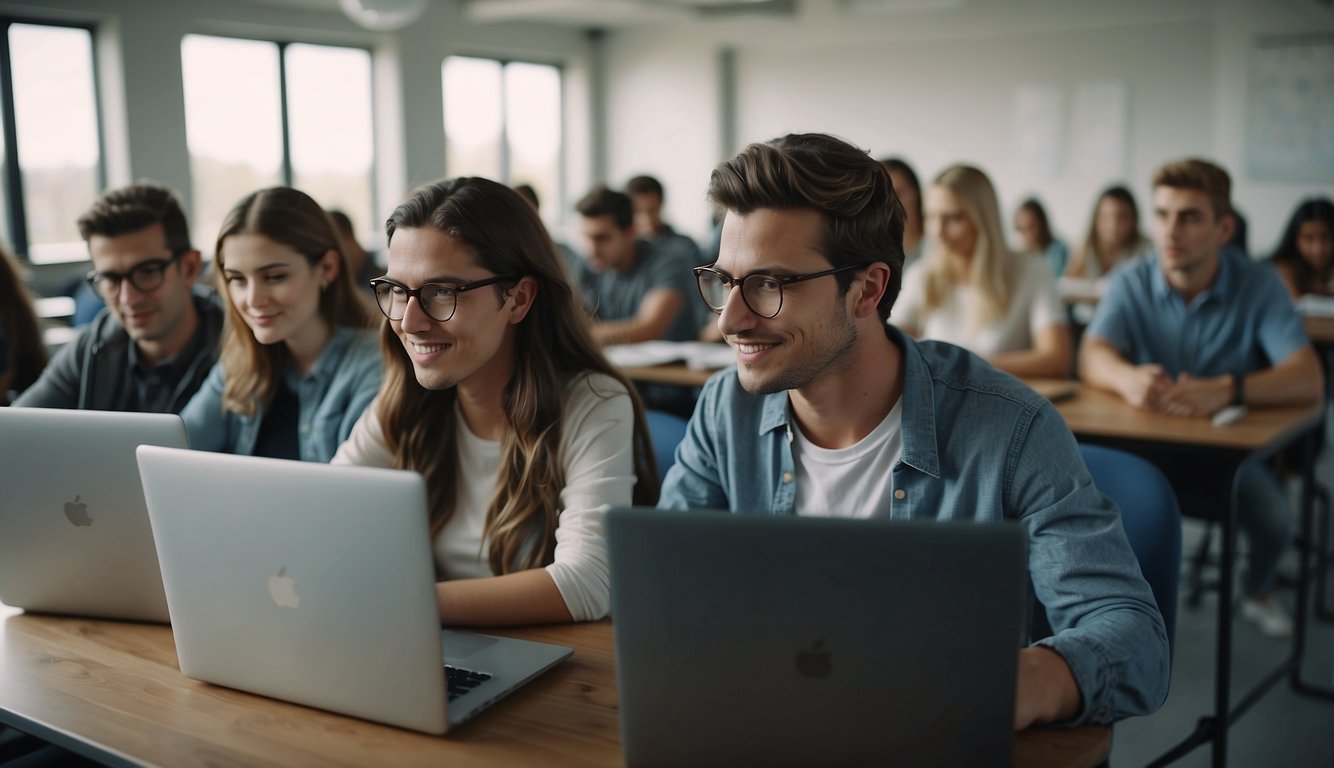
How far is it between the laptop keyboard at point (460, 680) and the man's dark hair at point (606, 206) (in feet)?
10.6

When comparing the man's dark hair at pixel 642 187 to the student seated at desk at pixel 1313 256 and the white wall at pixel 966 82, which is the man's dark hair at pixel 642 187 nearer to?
the white wall at pixel 966 82

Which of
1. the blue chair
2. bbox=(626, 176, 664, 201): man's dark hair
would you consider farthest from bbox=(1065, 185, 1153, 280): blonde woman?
the blue chair

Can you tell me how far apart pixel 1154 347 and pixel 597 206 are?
7.04ft

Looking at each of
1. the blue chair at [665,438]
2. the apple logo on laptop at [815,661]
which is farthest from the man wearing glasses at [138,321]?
the apple logo on laptop at [815,661]

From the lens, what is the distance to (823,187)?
1325 millimetres

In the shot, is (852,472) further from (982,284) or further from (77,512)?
(982,284)

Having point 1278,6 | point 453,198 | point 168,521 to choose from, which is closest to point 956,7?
point 1278,6

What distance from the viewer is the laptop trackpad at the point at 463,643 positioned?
1.32 metres

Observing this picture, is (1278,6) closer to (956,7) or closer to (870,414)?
(956,7)

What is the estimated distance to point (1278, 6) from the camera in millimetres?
7242

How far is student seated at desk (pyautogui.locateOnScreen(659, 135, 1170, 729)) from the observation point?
126 centimetres

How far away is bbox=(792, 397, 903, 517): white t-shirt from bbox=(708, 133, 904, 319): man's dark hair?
8.0 inches

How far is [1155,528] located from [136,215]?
78.3 inches

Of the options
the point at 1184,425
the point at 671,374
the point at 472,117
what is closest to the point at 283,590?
the point at 1184,425
